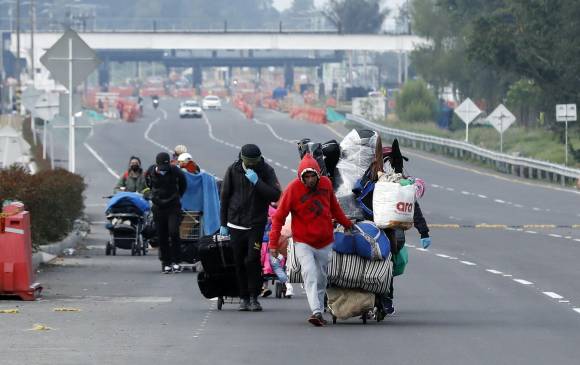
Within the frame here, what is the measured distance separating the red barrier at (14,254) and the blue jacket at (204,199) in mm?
5128

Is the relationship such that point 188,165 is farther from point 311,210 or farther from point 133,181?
point 311,210

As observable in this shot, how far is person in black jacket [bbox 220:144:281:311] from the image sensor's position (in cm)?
1725

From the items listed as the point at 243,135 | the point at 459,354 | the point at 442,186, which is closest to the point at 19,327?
the point at 459,354

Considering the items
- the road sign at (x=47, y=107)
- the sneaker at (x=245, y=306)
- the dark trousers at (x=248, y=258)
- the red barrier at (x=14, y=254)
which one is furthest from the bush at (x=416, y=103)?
the dark trousers at (x=248, y=258)

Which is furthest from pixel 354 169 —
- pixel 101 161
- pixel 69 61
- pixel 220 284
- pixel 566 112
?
pixel 101 161

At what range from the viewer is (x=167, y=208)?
2386cm

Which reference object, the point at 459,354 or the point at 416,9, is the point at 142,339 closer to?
the point at 459,354

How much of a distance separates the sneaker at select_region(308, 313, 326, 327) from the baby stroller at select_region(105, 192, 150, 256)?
12.3m

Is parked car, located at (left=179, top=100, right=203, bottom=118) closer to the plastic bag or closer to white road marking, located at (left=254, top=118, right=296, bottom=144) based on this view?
white road marking, located at (left=254, top=118, right=296, bottom=144)

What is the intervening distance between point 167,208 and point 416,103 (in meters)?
72.7

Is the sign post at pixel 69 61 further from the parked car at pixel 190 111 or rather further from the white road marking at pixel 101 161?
the parked car at pixel 190 111

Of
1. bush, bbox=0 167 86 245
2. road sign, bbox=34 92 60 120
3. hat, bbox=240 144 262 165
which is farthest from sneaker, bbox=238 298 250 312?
road sign, bbox=34 92 60 120

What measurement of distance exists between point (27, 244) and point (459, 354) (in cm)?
680

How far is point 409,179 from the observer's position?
53.6 feet
